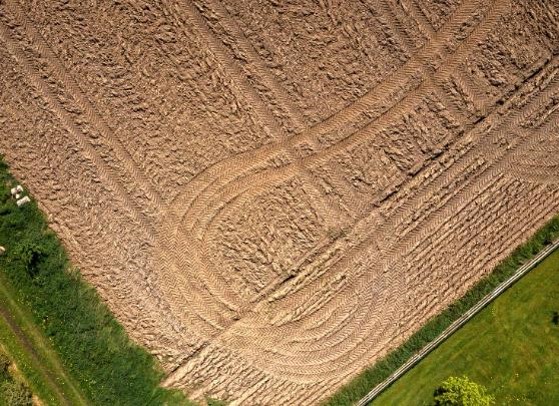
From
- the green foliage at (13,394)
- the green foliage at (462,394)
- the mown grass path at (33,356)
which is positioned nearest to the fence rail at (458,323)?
the green foliage at (462,394)

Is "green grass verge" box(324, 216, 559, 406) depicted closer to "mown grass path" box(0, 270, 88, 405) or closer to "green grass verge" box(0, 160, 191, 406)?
"green grass verge" box(0, 160, 191, 406)

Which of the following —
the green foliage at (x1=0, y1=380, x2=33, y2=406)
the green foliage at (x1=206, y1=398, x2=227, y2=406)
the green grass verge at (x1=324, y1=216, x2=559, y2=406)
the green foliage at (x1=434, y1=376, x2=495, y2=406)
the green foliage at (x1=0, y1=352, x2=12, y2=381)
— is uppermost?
the green foliage at (x1=0, y1=352, x2=12, y2=381)

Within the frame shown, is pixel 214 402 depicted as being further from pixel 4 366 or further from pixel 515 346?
pixel 515 346

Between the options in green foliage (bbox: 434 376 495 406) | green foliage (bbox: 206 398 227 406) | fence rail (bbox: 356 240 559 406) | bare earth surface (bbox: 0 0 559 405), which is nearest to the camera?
bare earth surface (bbox: 0 0 559 405)

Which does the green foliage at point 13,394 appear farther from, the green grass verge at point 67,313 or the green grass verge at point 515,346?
the green grass verge at point 515,346

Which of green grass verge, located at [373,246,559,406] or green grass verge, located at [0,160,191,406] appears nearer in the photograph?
green grass verge, located at [0,160,191,406]

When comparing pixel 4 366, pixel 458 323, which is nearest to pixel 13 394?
pixel 4 366

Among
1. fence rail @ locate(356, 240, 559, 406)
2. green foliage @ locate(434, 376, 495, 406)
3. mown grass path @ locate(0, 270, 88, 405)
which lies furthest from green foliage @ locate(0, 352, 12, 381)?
green foliage @ locate(434, 376, 495, 406)

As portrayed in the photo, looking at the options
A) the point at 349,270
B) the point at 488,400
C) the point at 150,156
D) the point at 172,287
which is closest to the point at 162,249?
the point at 172,287
